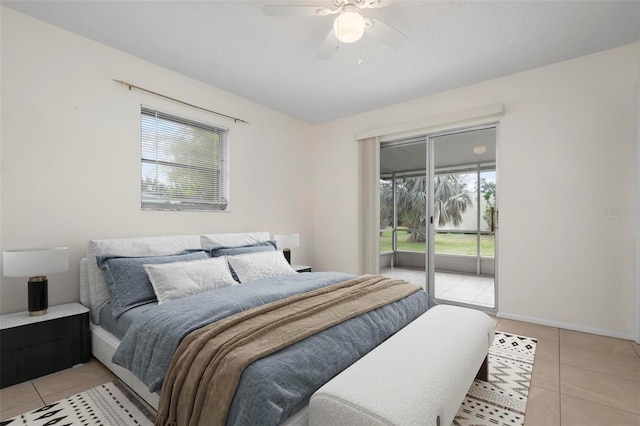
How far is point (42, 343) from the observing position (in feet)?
7.11

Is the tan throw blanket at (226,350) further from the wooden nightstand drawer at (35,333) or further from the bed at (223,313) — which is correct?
the wooden nightstand drawer at (35,333)

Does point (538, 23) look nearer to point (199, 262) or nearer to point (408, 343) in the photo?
point (408, 343)

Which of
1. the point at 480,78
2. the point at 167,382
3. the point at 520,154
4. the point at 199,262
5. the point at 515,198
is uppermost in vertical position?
the point at 480,78

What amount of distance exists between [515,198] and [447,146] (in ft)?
3.58

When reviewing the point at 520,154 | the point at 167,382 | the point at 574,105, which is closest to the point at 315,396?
the point at 167,382

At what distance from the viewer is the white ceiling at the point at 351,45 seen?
233cm

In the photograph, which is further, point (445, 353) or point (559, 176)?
point (559, 176)

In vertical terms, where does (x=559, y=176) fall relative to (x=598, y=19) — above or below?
below

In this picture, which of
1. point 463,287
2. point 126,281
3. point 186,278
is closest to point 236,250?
point 186,278

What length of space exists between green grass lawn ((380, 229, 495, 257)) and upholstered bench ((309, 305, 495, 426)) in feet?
7.48

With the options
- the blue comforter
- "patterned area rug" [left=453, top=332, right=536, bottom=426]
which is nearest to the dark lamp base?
the blue comforter

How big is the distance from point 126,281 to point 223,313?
99 centimetres

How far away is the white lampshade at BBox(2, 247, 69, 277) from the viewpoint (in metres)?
2.07

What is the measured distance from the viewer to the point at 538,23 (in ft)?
8.18
